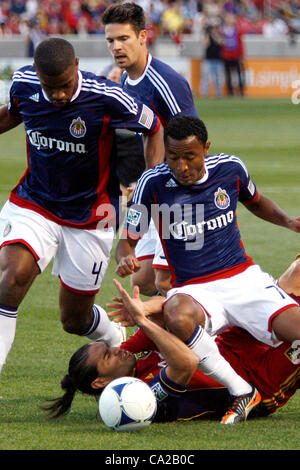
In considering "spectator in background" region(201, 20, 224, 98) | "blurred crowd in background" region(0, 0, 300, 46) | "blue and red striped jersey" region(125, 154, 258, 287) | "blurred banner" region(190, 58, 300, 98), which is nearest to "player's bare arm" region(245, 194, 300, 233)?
"blue and red striped jersey" region(125, 154, 258, 287)

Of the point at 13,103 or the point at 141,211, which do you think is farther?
the point at 13,103

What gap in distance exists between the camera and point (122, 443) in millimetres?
4734

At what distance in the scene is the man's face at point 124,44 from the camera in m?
6.64

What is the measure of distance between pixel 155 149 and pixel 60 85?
0.84 m

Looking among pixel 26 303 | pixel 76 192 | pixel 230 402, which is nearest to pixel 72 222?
pixel 76 192

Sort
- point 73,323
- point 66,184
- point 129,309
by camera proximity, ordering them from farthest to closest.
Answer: point 73,323 → point 66,184 → point 129,309

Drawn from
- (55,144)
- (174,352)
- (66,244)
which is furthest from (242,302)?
(55,144)

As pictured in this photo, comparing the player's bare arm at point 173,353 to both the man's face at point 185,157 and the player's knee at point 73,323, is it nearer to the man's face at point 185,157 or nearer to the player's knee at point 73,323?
the man's face at point 185,157

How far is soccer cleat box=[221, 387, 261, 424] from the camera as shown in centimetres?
511

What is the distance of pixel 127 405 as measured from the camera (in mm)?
4934

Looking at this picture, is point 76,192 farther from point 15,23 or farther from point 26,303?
point 15,23

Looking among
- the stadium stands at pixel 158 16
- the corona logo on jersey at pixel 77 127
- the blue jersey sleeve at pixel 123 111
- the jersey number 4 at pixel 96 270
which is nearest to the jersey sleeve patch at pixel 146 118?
the blue jersey sleeve at pixel 123 111

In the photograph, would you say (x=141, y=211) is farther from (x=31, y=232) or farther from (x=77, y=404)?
(x=77, y=404)

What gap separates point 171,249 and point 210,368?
2.67 ft
